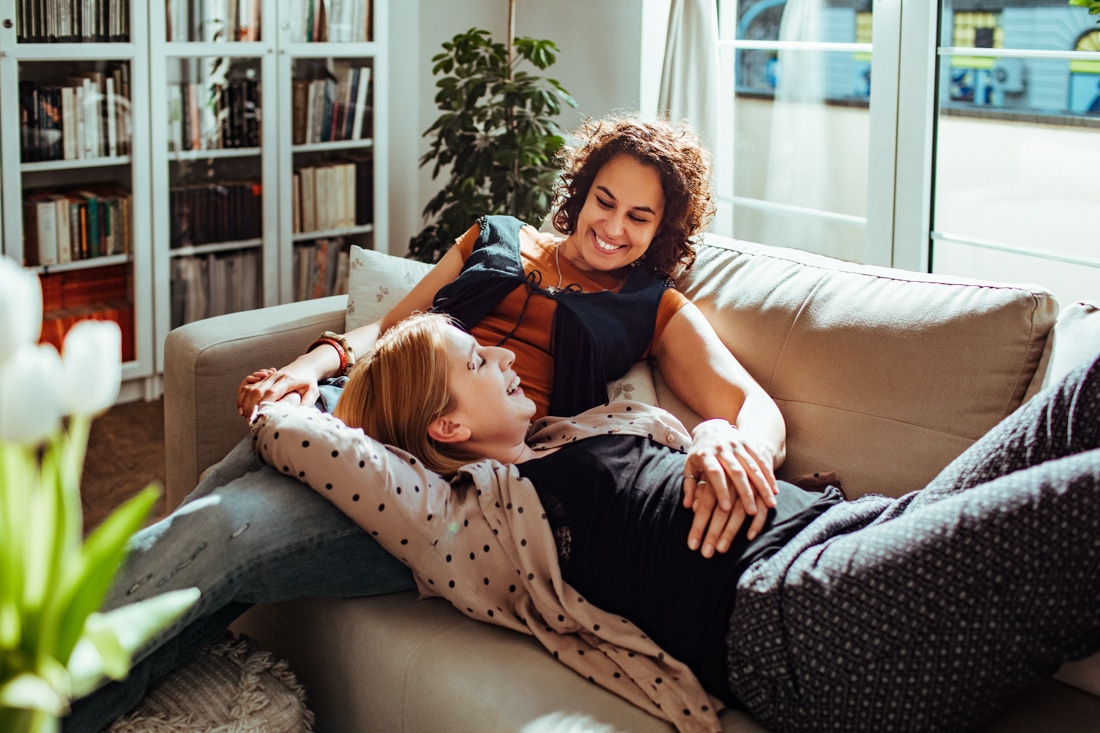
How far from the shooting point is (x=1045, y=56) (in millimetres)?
2637

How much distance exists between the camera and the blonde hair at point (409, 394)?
4.89 ft

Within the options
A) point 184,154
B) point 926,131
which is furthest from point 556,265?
point 184,154

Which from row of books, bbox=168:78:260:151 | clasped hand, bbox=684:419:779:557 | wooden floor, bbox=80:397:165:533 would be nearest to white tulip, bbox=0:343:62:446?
clasped hand, bbox=684:419:779:557

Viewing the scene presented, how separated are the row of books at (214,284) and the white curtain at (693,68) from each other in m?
1.47

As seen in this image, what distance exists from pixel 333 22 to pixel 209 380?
1.96 m

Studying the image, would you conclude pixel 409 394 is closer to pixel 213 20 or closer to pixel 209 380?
pixel 209 380

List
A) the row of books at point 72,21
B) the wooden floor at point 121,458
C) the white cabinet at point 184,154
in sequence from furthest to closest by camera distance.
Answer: the white cabinet at point 184,154 < the row of books at point 72,21 < the wooden floor at point 121,458

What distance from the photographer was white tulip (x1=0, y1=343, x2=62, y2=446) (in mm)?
521

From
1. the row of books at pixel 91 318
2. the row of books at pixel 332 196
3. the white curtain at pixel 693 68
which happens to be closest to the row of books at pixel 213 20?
the row of books at pixel 332 196

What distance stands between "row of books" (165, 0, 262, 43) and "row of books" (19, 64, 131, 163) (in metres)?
0.21

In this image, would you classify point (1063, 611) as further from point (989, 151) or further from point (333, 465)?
point (989, 151)

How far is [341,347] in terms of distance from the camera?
191 centimetres

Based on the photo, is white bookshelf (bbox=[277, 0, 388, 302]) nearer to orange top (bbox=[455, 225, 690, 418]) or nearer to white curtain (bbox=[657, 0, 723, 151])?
white curtain (bbox=[657, 0, 723, 151])

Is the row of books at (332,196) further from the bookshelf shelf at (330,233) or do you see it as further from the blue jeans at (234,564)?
the blue jeans at (234,564)
